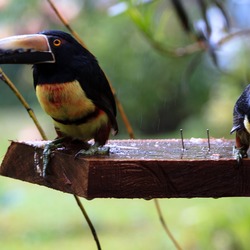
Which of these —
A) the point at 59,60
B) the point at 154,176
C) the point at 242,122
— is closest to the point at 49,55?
the point at 59,60

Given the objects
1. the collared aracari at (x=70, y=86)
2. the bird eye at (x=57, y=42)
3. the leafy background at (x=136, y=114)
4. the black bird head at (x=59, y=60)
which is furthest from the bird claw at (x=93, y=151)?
A: the leafy background at (x=136, y=114)

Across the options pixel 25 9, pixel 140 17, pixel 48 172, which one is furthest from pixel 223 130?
pixel 48 172

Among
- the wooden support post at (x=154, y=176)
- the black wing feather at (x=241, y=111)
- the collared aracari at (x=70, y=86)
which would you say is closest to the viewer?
the wooden support post at (x=154, y=176)

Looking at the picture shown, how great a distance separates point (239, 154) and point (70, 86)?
0.37 metres

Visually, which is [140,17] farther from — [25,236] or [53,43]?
[25,236]

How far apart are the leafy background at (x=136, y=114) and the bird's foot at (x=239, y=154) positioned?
5.36 feet

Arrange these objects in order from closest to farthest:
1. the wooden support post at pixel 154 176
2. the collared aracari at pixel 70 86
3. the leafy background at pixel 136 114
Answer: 1. the wooden support post at pixel 154 176
2. the collared aracari at pixel 70 86
3. the leafy background at pixel 136 114

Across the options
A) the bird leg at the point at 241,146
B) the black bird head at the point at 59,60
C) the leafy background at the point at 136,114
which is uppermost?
the black bird head at the point at 59,60

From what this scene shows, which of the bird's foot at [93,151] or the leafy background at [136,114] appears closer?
the bird's foot at [93,151]

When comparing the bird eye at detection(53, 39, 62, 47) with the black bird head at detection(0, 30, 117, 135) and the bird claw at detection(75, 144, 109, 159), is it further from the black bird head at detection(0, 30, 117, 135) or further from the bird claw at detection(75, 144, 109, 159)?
the bird claw at detection(75, 144, 109, 159)

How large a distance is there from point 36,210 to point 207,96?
1.60 m

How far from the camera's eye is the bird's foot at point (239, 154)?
1.33 metres

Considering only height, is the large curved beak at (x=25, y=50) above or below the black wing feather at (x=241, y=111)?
above

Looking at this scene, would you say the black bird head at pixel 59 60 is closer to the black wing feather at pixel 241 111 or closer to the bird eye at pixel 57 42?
the bird eye at pixel 57 42
